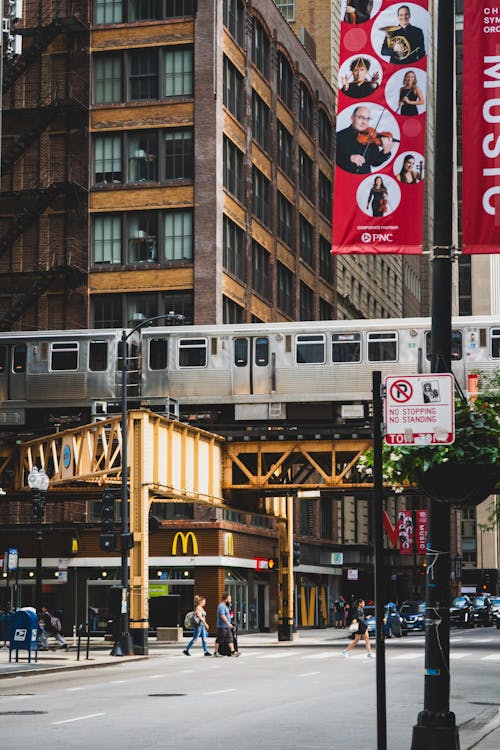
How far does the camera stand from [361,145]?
13469mm

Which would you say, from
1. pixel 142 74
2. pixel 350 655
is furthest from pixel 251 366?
pixel 142 74

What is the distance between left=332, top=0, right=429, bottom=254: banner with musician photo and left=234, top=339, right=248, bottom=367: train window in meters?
33.5

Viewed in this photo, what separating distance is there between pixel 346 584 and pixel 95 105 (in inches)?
1541

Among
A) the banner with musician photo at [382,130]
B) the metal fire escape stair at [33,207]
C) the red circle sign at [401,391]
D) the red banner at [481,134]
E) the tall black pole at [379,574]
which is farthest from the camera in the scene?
the metal fire escape stair at [33,207]

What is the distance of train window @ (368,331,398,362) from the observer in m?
46.0

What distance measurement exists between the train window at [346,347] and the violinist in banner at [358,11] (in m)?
32.9

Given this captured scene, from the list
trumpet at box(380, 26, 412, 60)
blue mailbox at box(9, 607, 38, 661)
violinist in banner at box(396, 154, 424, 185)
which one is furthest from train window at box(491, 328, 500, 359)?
violinist in banner at box(396, 154, 424, 185)

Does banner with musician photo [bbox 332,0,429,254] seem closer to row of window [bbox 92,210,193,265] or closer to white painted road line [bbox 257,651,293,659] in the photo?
white painted road line [bbox 257,651,293,659]

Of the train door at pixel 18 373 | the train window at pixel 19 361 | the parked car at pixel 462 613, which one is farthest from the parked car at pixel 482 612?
the train window at pixel 19 361

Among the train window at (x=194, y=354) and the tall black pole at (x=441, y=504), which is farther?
the train window at (x=194, y=354)

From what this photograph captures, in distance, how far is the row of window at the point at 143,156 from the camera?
65.8 m

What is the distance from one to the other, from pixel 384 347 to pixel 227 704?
82.3 ft

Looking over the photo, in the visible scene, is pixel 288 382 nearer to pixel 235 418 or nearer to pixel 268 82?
pixel 235 418

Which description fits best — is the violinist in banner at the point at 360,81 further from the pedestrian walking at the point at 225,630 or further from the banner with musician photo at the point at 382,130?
the pedestrian walking at the point at 225,630
